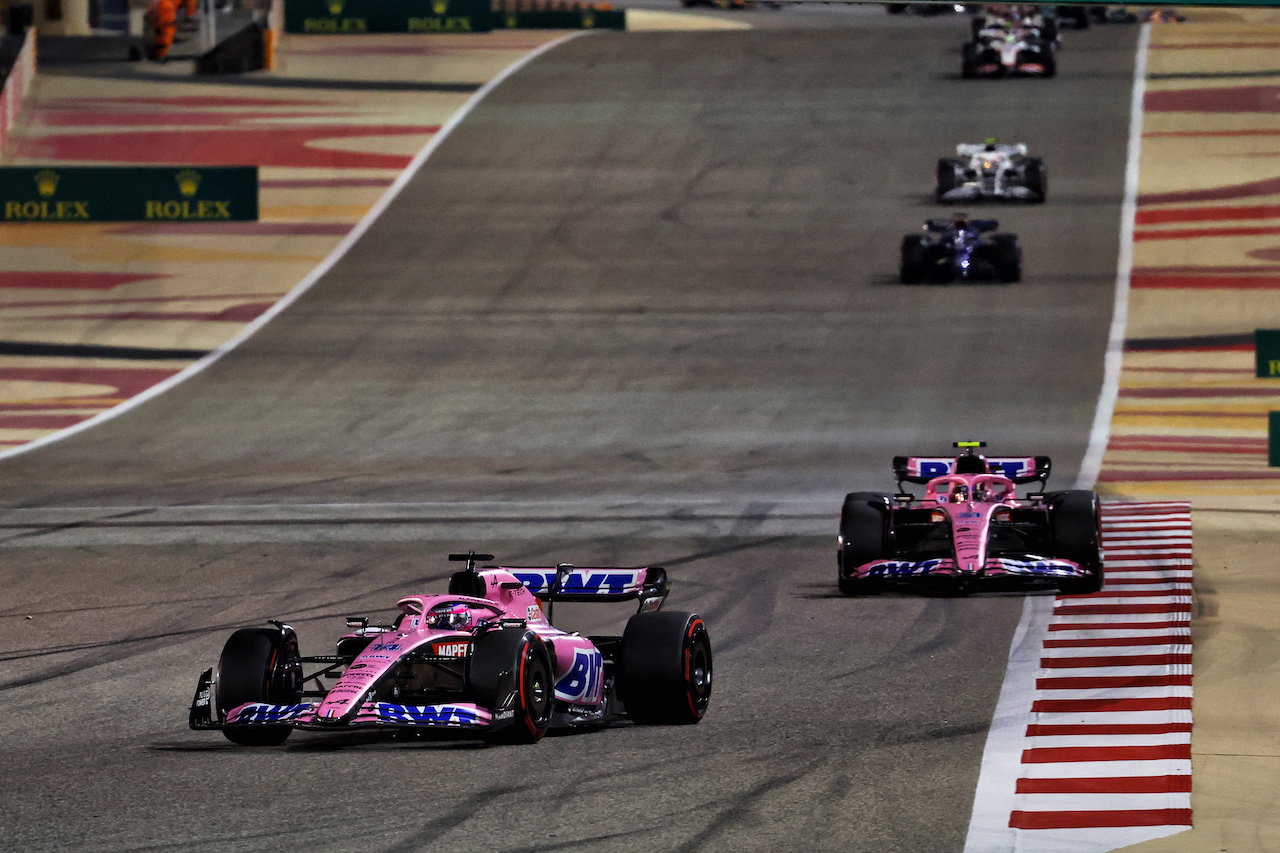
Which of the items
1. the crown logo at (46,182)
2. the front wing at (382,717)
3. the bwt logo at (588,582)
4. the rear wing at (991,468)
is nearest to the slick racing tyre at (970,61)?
the crown logo at (46,182)

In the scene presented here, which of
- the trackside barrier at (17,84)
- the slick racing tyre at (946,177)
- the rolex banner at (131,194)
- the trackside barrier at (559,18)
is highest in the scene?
the trackside barrier at (559,18)

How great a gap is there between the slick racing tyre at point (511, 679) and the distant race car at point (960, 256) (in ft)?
89.4

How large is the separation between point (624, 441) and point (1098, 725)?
17.0 m

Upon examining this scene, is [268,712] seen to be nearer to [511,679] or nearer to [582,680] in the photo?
[511,679]

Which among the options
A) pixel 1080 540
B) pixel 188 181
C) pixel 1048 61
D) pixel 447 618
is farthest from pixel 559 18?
pixel 447 618

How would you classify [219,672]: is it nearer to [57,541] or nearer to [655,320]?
[57,541]

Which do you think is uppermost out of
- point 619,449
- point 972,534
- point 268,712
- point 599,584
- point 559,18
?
point 559,18

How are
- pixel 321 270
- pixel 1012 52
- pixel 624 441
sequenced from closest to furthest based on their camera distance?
pixel 624 441
pixel 321 270
pixel 1012 52

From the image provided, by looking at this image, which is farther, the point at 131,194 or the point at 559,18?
the point at 559,18

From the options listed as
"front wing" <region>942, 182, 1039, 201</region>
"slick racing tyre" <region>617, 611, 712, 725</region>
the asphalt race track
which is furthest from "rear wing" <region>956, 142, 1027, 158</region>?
"slick racing tyre" <region>617, 611, 712, 725</region>

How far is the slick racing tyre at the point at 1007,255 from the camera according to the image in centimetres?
3744

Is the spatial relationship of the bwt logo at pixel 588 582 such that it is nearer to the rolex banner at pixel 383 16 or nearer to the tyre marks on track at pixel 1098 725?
the tyre marks on track at pixel 1098 725

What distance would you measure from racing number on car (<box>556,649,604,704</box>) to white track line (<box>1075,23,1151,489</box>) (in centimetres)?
1302

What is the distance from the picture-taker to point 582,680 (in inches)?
466
